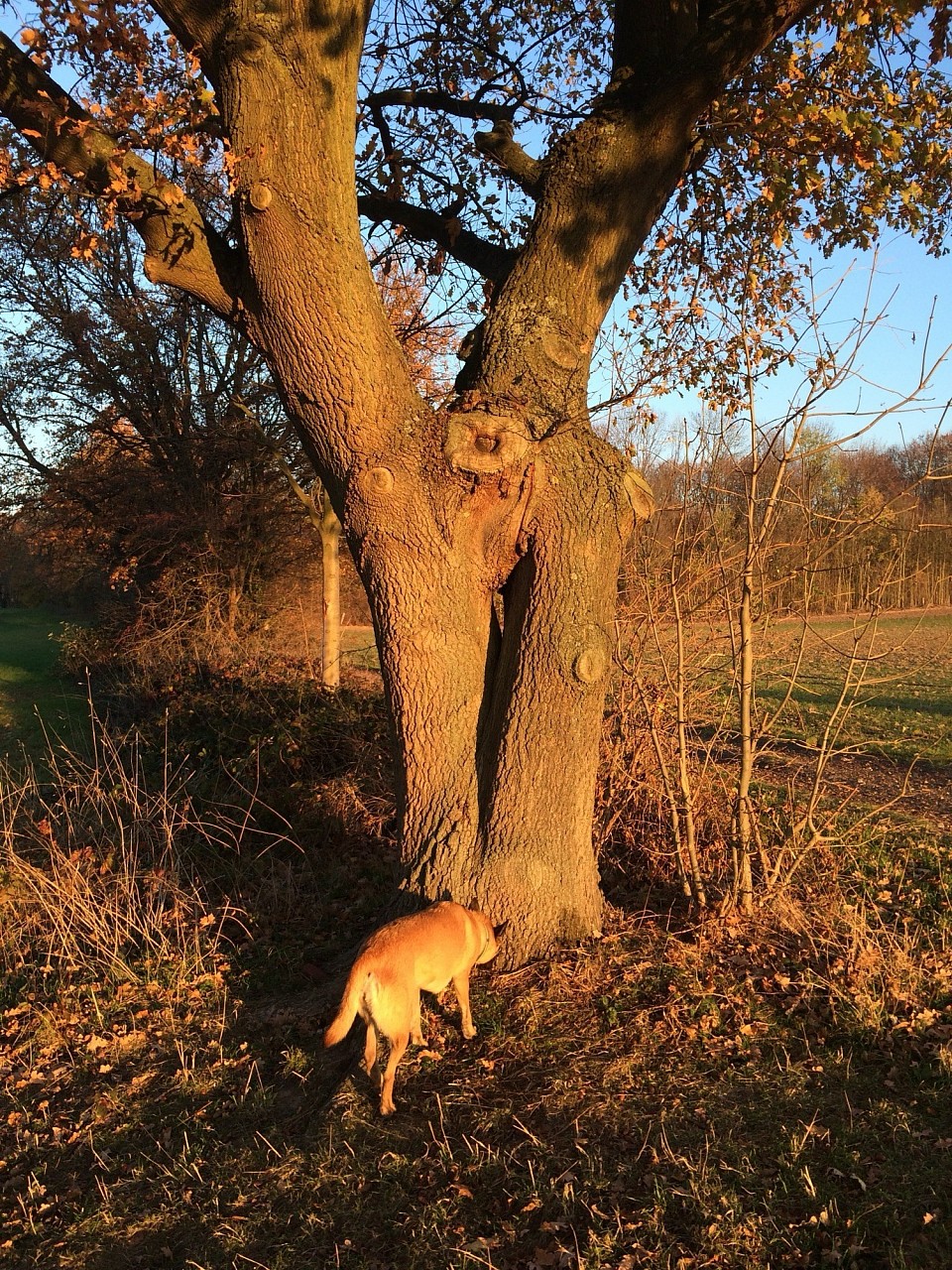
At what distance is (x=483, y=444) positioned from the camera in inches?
185

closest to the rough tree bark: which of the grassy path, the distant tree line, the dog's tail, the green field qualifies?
the distant tree line

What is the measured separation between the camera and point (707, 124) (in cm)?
582

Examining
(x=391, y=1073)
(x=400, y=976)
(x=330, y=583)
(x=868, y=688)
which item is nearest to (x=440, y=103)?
(x=400, y=976)

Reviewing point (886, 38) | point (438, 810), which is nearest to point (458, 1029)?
point (438, 810)

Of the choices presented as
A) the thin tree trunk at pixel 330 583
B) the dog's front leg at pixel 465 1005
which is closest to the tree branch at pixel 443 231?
the dog's front leg at pixel 465 1005

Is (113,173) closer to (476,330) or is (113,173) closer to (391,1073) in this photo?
(476,330)

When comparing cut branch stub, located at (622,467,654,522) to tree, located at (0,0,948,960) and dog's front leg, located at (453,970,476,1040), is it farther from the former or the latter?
dog's front leg, located at (453,970,476,1040)

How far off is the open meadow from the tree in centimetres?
95

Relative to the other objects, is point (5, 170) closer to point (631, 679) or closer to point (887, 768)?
point (631, 679)

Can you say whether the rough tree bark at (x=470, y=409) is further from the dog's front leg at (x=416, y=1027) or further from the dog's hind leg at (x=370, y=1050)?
the dog's hind leg at (x=370, y=1050)

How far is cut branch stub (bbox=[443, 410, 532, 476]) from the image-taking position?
467cm

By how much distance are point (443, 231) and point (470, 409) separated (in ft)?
7.62

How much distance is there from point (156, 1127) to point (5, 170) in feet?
16.0

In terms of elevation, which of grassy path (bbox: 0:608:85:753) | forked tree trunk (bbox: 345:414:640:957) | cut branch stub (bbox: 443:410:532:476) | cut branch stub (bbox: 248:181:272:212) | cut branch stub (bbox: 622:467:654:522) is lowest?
grassy path (bbox: 0:608:85:753)
